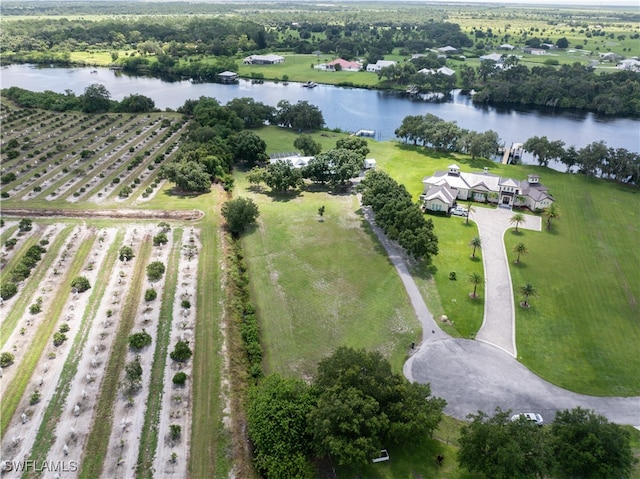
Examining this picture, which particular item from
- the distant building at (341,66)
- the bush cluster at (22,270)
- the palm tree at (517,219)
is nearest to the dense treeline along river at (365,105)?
the distant building at (341,66)

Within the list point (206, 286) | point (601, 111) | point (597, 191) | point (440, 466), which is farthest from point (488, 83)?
point (440, 466)

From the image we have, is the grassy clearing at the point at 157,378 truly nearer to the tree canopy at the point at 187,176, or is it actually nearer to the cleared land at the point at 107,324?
the cleared land at the point at 107,324

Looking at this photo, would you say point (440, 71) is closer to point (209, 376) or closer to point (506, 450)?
point (209, 376)

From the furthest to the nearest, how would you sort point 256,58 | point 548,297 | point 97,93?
point 256,58 → point 97,93 → point 548,297

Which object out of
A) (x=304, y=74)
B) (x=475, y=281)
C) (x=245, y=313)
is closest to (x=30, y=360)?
(x=245, y=313)

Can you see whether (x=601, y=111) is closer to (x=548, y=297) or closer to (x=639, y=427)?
(x=548, y=297)

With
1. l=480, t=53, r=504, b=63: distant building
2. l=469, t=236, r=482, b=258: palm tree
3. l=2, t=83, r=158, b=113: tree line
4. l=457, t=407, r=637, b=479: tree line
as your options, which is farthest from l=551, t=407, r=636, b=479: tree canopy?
l=480, t=53, r=504, b=63: distant building

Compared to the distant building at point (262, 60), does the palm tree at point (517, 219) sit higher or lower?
lower
